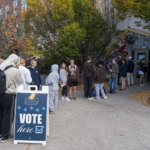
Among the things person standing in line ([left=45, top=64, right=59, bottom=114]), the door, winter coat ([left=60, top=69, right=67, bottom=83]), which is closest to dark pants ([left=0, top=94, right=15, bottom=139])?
person standing in line ([left=45, top=64, right=59, bottom=114])

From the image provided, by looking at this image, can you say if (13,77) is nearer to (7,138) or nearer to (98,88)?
(7,138)

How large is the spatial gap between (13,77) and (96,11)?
30.6 ft

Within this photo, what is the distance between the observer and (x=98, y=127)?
5164 millimetres

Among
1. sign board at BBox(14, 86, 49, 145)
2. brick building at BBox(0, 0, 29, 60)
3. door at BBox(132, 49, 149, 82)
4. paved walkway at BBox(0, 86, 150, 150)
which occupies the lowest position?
paved walkway at BBox(0, 86, 150, 150)

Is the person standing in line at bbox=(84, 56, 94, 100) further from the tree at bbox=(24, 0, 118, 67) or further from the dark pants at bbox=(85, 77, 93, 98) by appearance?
the tree at bbox=(24, 0, 118, 67)

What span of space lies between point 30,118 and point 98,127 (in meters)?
1.91

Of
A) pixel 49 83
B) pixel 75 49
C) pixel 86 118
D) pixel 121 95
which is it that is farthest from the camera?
pixel 75 49

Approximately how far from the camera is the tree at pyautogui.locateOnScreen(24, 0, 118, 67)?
10.7 meters

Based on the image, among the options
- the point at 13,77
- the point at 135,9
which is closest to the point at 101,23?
the point at 135,9

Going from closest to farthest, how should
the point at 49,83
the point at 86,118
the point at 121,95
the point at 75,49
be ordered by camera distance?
the point at 86,118 < the point at 49,83 < the point at 121,95 < the point at 75,49

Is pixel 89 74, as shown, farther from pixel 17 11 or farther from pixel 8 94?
pixel 17 11

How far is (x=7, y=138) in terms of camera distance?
4289 mm

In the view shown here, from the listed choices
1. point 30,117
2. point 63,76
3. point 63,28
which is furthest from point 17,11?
point 30,117

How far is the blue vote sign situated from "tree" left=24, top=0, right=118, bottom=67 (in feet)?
21.7
